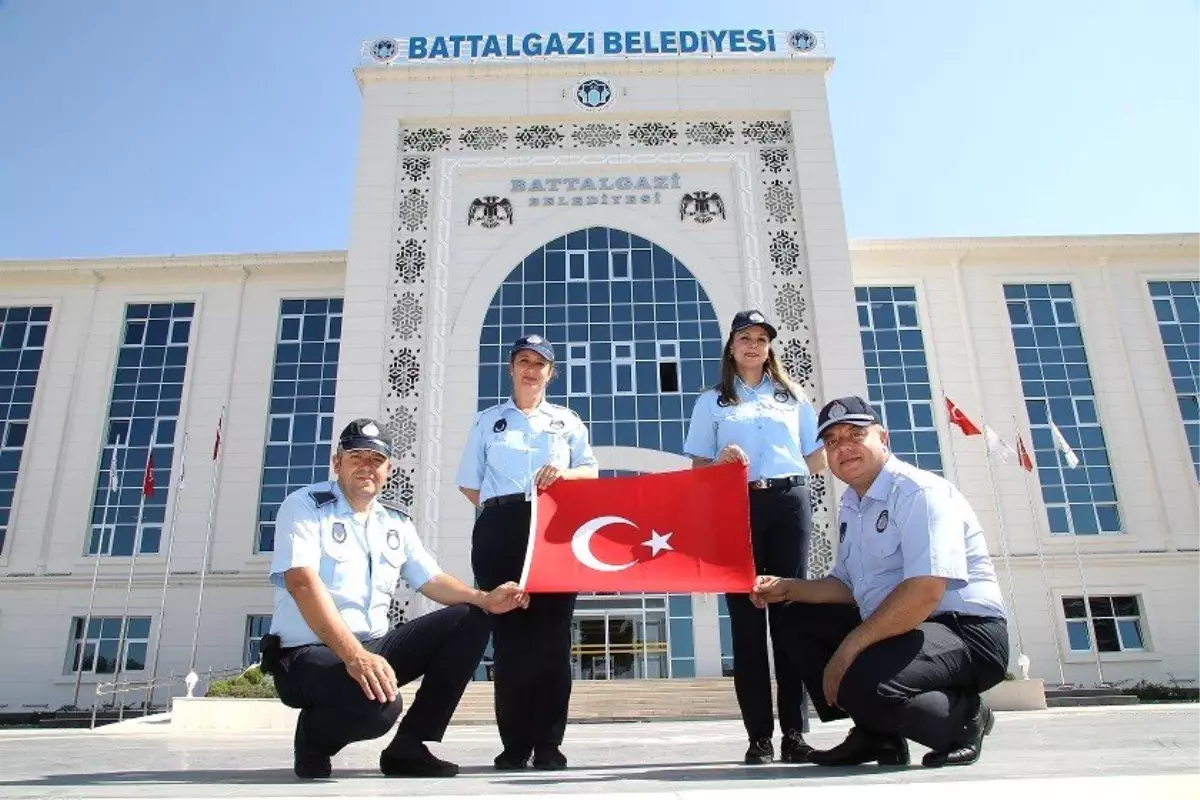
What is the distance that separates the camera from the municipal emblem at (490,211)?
61.0 feet

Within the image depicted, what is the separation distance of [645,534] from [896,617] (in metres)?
1.19

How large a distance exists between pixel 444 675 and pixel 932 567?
5.68ft

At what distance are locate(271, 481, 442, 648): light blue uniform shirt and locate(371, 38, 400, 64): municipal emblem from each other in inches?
754

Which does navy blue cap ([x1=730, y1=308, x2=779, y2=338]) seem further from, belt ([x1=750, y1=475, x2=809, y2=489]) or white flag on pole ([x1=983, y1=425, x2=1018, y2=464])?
white flag on pole ([x1=983, y1=425, x2=1018, y2=464])

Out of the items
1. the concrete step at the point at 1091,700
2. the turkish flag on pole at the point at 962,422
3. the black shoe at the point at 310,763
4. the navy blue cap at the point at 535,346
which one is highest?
the turkish flag on pole at the point at 962,422


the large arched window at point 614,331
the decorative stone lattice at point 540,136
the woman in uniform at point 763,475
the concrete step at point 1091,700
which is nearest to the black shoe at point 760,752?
the woman in uniform at point 763,475

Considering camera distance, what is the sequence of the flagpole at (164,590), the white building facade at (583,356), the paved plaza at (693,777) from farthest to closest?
1. the flagpole at (164,590)
2. the white building facade at (583,356)
3. the paved plaza at (693,777)

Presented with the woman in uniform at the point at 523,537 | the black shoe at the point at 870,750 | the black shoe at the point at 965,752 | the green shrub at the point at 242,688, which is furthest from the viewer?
the green shrub at the point at 242,688

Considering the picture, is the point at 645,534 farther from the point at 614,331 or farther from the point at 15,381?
the point at 15,381

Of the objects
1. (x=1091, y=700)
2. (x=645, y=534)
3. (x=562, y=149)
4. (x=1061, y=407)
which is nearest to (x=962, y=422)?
(x=1061, y=407)

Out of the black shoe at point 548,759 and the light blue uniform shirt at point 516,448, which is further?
the light blue uniform shirt at point 516,448

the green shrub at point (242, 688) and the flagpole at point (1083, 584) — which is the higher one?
the flagpole at point (1083, 584)

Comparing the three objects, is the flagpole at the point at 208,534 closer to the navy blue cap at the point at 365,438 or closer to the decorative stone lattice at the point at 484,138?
the decorative stone lattice at the point at 484,138

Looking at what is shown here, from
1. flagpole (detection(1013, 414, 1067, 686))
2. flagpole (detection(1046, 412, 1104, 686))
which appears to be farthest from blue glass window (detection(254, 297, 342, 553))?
flagpole (detection(1046, 412, 1104, 686))
